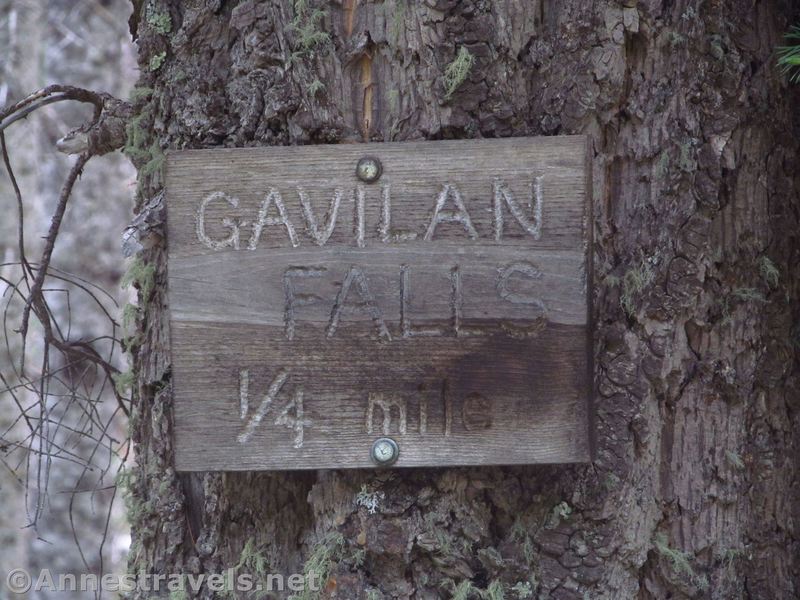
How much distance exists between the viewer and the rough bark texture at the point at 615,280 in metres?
1.46

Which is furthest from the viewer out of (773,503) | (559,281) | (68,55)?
(68,55)

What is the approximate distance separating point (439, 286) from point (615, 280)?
0.31m

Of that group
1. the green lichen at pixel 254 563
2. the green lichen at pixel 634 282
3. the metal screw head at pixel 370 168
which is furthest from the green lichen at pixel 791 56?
the green lichen at pixel 254 563

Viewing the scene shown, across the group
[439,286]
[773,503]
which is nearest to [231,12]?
[439,286]

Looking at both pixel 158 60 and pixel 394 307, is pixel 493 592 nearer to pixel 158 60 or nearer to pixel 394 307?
pixel 394 307

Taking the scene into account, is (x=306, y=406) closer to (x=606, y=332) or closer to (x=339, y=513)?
(x=339, y=513)

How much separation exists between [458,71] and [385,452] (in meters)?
0.66

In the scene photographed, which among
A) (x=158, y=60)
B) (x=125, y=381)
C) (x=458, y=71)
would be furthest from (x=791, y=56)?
(x=125, y=381)

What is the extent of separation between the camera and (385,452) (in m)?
1.42

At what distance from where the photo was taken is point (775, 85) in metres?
1.57

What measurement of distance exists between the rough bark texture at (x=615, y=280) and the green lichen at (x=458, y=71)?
0.01 metres

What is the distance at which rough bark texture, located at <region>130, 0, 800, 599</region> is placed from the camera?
1.46m

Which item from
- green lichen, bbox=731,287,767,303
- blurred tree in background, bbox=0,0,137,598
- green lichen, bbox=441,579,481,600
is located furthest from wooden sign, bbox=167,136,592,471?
blurred tree in background, bbox=0,0,137,598

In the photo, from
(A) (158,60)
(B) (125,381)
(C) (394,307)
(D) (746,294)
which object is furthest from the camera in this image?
(B) (125,381)
